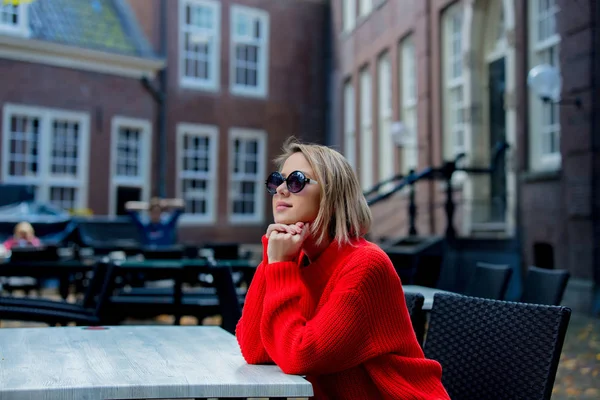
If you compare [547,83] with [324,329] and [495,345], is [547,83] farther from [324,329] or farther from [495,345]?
[324,329]

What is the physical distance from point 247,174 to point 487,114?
339 inches

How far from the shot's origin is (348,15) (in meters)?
18.4

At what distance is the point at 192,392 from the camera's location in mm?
1570

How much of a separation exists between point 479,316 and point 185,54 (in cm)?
1712

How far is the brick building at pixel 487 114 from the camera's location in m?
8.91

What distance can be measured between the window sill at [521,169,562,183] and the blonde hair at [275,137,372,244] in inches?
318

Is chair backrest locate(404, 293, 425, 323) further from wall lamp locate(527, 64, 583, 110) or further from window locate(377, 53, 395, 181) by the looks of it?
window locate(377, 53, 395, 181)

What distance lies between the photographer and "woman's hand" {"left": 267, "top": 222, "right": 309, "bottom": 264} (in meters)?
1.83

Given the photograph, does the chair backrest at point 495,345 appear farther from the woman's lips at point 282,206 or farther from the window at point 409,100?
the window at point 409,100

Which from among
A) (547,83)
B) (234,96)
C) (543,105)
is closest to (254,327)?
(547,83)

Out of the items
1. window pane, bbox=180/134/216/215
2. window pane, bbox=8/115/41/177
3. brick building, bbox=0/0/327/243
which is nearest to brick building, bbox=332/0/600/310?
brick building, bbox=0/0/327/243

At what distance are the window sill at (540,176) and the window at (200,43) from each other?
408 inches

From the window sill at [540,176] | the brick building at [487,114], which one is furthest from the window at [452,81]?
the window sill at [540,176]

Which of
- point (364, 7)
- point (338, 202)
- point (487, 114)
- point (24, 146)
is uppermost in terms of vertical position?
point (364, 7)
